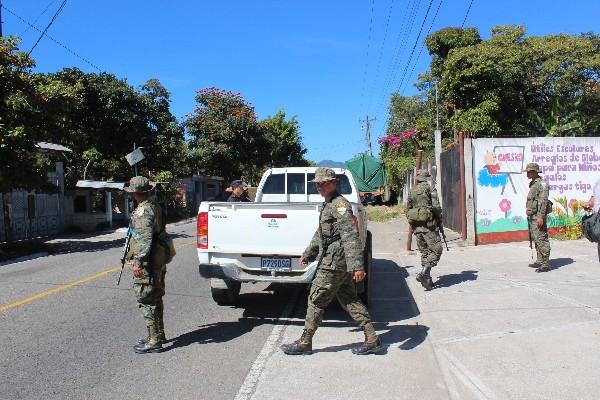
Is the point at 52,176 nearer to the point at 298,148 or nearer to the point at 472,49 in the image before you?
the point at 472,49

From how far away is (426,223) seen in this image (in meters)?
8.35

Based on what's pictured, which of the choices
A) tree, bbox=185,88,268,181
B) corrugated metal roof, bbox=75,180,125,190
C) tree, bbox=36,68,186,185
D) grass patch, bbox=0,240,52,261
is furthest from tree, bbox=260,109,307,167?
grass patch, bbox=0,240,52,261

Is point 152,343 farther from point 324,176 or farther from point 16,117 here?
point 16,117

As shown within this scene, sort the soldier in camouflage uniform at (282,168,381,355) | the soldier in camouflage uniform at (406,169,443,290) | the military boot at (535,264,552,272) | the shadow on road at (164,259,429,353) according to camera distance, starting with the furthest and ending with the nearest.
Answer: the military boot at (535,264,552,272) → the soldier in camouflage uniform at (406,169,443,290) → the shadow on road at (164,259,429,353) → the soldier in camouflage uniform at (282,168,381,355)

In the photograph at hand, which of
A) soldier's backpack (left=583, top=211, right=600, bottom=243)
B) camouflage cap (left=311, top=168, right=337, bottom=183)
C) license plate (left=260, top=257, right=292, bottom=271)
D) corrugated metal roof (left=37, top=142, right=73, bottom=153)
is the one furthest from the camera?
corrugated metal roof (left=37, top=142, right=73, bottom=153)

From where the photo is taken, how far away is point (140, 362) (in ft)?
17.3

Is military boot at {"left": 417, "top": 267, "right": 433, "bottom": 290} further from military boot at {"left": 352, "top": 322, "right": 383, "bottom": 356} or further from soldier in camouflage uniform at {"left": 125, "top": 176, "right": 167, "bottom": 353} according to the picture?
soldier in camouflage uniform at {"left": 125, "top": 176, "right": 167, "bottom": 353}

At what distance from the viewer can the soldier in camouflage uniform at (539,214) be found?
9.06m

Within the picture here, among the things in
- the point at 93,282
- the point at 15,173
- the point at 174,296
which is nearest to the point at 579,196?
Answer: the point at 174,296

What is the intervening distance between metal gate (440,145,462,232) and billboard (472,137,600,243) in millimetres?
709

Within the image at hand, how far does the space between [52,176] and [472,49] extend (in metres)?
17.6

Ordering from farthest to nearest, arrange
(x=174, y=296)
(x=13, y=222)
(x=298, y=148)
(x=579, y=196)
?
(x=298, y=148)
(x=13, y=222)
(x=579, y=196)
(x=174, y=296)

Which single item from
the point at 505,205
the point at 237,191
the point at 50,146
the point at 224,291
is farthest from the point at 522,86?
the point at 224,291

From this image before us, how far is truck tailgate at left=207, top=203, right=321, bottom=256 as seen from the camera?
21.1 feet
